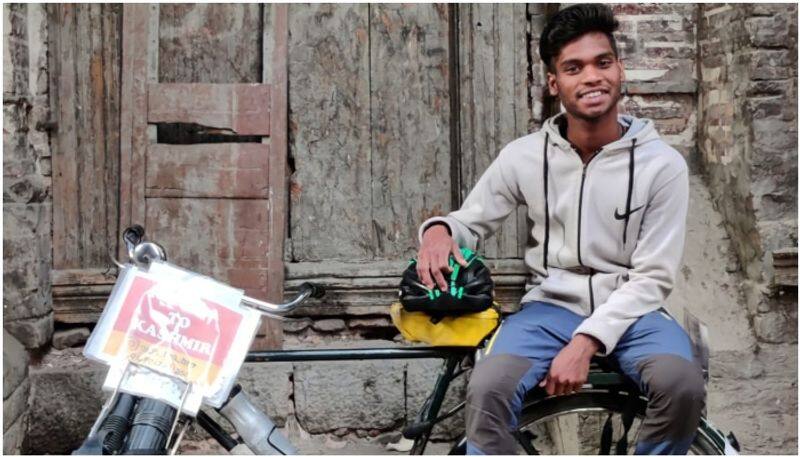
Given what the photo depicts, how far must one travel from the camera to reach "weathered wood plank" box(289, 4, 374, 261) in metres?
4.78

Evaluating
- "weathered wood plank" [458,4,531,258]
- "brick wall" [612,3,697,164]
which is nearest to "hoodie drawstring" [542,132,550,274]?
"brick wall" [612,3,697,164]

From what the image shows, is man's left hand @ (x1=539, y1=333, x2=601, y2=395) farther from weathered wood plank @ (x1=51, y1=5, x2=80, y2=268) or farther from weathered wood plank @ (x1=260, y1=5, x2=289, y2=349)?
weathered wood plank @ (x1=51, y1=5, x2=80, y2=268)

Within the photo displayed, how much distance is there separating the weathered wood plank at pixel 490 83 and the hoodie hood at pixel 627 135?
151 centimetres

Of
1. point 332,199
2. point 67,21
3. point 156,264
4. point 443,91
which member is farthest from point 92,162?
point 156,264

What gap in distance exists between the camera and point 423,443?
10.0 ft

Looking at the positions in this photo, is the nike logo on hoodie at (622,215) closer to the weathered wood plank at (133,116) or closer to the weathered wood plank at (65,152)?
the weathered wood plank at (133,116)

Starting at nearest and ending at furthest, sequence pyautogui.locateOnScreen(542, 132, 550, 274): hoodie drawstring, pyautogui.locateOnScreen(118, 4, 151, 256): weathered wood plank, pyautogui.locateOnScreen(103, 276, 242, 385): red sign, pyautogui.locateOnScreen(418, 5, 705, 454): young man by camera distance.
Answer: pyautogui.locateOnScreen(103, 276, 242, 385): red sign
pyautogui.locateOnScreen(418, 5, 705, 454): young man
pyautogui.locateOnScreen(542, 132, 550, 274): hoodie drawstring
pyautogui.locateOnScreen(118, 4, 151, 256): weathered wood plank

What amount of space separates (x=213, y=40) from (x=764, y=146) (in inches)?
98.7

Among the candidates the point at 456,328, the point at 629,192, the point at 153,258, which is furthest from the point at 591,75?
the point at 153,258

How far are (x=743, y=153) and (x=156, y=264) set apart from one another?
2.57 metres

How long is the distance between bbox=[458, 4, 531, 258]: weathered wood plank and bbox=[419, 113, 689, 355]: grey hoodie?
155 cm

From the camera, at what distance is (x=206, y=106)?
470 cm

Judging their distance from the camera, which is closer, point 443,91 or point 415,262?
point 415,262

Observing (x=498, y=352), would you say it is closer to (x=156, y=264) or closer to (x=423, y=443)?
(x=423, y=443)
